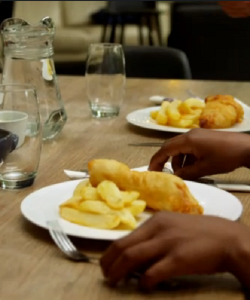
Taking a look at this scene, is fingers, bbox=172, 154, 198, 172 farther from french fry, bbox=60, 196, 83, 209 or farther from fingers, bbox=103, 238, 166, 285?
fingers, bbox=103, 238, 166, 285

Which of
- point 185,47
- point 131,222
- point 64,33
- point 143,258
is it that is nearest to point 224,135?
point 131,222

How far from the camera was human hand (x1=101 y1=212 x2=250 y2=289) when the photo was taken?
26.7 inches

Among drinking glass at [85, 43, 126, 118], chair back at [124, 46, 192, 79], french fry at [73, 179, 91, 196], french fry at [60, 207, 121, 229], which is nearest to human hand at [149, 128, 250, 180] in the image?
french fry at [73, 179, 91, 196]

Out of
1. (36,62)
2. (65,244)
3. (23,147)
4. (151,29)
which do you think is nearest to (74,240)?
(65,244)

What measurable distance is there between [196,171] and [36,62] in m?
0.46

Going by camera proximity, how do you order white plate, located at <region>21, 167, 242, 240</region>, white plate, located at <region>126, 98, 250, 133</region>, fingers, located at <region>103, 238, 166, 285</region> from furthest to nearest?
white plate, located at <region>126, 98, 250, 133</region> → white plate, located at <region>21, 167, 242, 240</region> → fingers, located at <region>103, 238, 166, 285</region>

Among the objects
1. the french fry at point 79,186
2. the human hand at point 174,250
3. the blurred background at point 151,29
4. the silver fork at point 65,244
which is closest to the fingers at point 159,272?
the human hand at point 174,250

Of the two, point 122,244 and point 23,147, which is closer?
point 122,244

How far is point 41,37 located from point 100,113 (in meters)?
0.37

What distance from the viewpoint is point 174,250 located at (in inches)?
27.2

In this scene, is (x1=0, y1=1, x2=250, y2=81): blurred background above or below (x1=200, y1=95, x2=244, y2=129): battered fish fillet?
below

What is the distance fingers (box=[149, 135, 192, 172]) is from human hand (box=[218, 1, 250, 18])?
127 centimetres

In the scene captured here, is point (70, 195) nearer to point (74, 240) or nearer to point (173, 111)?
point (74, 240)

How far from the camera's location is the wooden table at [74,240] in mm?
694
